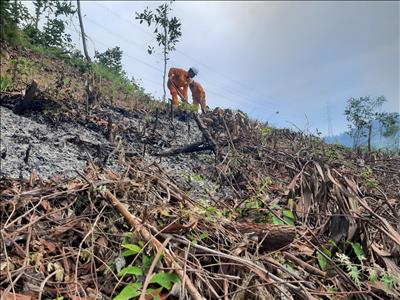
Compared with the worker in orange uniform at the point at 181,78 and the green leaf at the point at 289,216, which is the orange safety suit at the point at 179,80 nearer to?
the worker in orange uniform at the point at 181,78

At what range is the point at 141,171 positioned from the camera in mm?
2422

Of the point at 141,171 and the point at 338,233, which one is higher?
→ the point at 338,233

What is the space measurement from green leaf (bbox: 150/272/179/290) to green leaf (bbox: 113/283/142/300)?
0.21ft

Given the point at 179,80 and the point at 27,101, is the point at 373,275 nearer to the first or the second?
the point at 27,101

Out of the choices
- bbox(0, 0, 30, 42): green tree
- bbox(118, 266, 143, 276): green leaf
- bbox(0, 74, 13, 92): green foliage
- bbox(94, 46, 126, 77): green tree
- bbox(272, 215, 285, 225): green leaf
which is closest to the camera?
bbox(118, 266, 143, 276): green leaf

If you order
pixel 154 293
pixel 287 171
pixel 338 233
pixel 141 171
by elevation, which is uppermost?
pixel 287 171

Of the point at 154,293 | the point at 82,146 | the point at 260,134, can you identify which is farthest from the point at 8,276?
the point at 260,134

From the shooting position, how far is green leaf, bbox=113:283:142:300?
1.41m

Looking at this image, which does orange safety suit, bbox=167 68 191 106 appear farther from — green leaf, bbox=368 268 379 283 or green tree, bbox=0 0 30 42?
green leaf, bbox=368 268 379 283

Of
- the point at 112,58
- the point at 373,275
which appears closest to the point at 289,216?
the point at 373,275

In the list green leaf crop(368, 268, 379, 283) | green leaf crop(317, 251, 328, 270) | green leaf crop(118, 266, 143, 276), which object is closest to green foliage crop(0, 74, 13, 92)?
green leaf crop(118, 266, 143, 276)

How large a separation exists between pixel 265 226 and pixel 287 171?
7.04 feet

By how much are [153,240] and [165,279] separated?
20 centimetres

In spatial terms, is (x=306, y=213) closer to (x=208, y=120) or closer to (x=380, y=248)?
(x=380, y=248)
